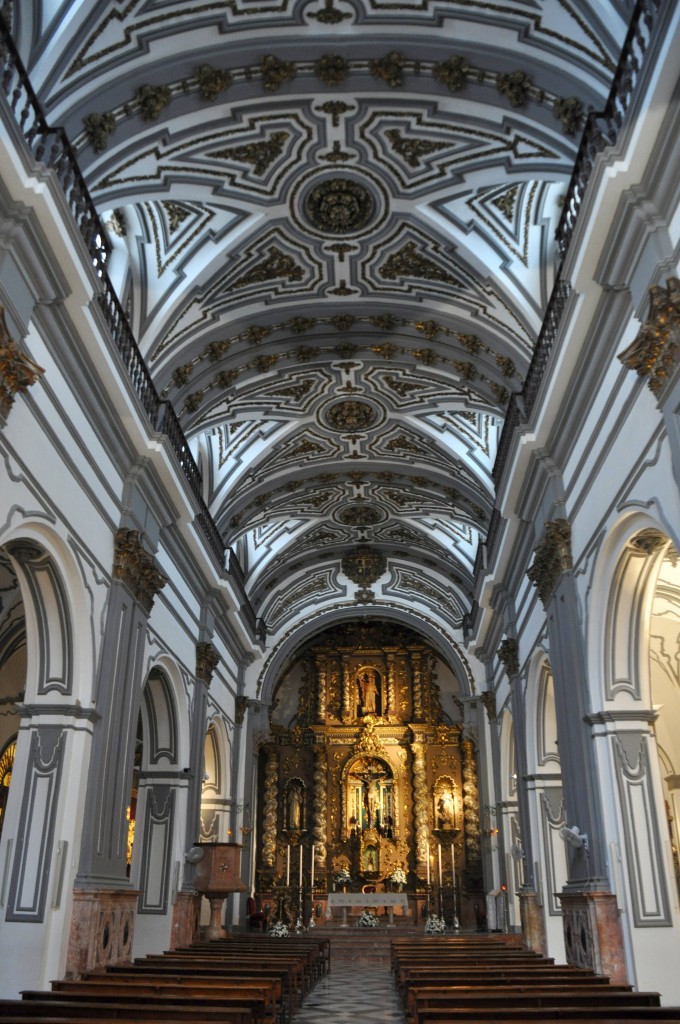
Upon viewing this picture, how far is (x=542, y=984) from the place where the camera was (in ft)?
22.4

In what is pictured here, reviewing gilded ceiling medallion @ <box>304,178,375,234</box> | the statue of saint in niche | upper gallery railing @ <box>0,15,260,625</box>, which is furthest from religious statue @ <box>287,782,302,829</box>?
gilded ceiling medallion @ <box>304,178,375,234</box>

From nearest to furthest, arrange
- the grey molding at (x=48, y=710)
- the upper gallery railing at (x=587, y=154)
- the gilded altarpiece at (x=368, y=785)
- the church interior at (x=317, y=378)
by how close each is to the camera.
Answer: the upper gallery railing at (x=587, y=154), the church interior at (x=317, y=378), the grey molding at (x=48, y=710), the gilded altarpiece at (x=368, y=785)

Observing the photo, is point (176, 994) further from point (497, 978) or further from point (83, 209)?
point (83, 209)

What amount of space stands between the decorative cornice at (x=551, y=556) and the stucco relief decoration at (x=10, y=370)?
583 cm

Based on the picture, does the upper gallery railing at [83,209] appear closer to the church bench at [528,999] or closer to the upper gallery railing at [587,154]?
the upper gallery railing at [587,154]

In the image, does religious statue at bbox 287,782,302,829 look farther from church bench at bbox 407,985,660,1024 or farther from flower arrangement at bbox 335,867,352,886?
church bench at bbox 407,985,660,1024

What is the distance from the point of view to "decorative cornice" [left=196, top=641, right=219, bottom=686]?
49.2 feet

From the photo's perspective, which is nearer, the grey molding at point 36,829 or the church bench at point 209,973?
the church bench at point 209,973

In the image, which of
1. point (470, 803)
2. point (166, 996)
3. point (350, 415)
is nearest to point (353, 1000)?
point (166, 996)

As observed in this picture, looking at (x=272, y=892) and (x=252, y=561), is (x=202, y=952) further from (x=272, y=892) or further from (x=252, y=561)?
(x=272, y=892)

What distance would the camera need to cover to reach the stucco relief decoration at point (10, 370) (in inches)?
267

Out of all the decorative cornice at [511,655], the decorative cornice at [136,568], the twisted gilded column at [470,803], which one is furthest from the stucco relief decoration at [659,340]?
the twisted gilded column at [470,803]

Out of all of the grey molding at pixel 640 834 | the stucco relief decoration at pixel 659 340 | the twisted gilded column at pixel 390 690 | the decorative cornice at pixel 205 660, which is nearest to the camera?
the stucco relief decoration at pixel 659 340

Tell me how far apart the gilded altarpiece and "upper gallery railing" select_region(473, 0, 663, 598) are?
15459 mm
